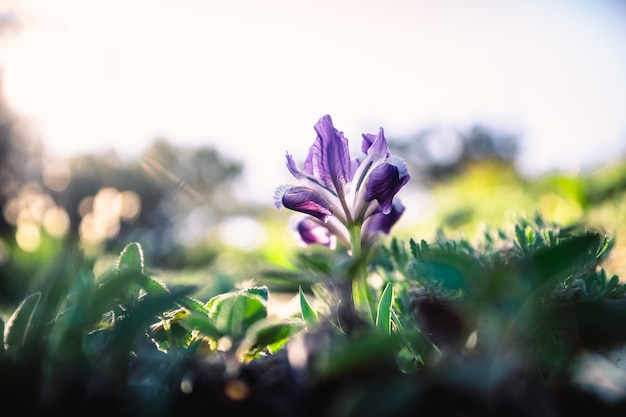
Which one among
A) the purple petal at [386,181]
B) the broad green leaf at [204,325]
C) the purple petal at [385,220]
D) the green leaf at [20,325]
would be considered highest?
the purple petal at [386,181]

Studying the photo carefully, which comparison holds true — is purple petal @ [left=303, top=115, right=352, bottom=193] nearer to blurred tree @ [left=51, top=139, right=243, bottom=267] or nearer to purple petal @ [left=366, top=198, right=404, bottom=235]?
purple petal @ [left=366, top=198, right=404, bottom=235]

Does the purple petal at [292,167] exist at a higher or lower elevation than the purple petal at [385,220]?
higher

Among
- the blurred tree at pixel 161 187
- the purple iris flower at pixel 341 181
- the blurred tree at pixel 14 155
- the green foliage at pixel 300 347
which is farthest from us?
the blurred tree at pixel 161 187

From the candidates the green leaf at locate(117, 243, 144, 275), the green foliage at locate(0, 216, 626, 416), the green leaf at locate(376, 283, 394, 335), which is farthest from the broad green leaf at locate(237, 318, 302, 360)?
the green leaf at locate(117, 243, 144, 275)

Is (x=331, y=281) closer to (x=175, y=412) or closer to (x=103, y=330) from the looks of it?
(x=175, y=412)

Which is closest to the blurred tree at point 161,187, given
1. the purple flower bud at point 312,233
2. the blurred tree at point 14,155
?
the blurred tree at point 14,155

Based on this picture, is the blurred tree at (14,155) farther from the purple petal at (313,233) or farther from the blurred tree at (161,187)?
the purple petal at (313,233)

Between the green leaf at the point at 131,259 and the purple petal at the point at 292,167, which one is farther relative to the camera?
the purple petal at the point at 292,167

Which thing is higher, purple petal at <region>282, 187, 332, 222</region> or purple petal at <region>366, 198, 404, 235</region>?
purple petal at <region>282, 187, 332, 222</region>

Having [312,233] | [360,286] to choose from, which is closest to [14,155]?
[312,233]
